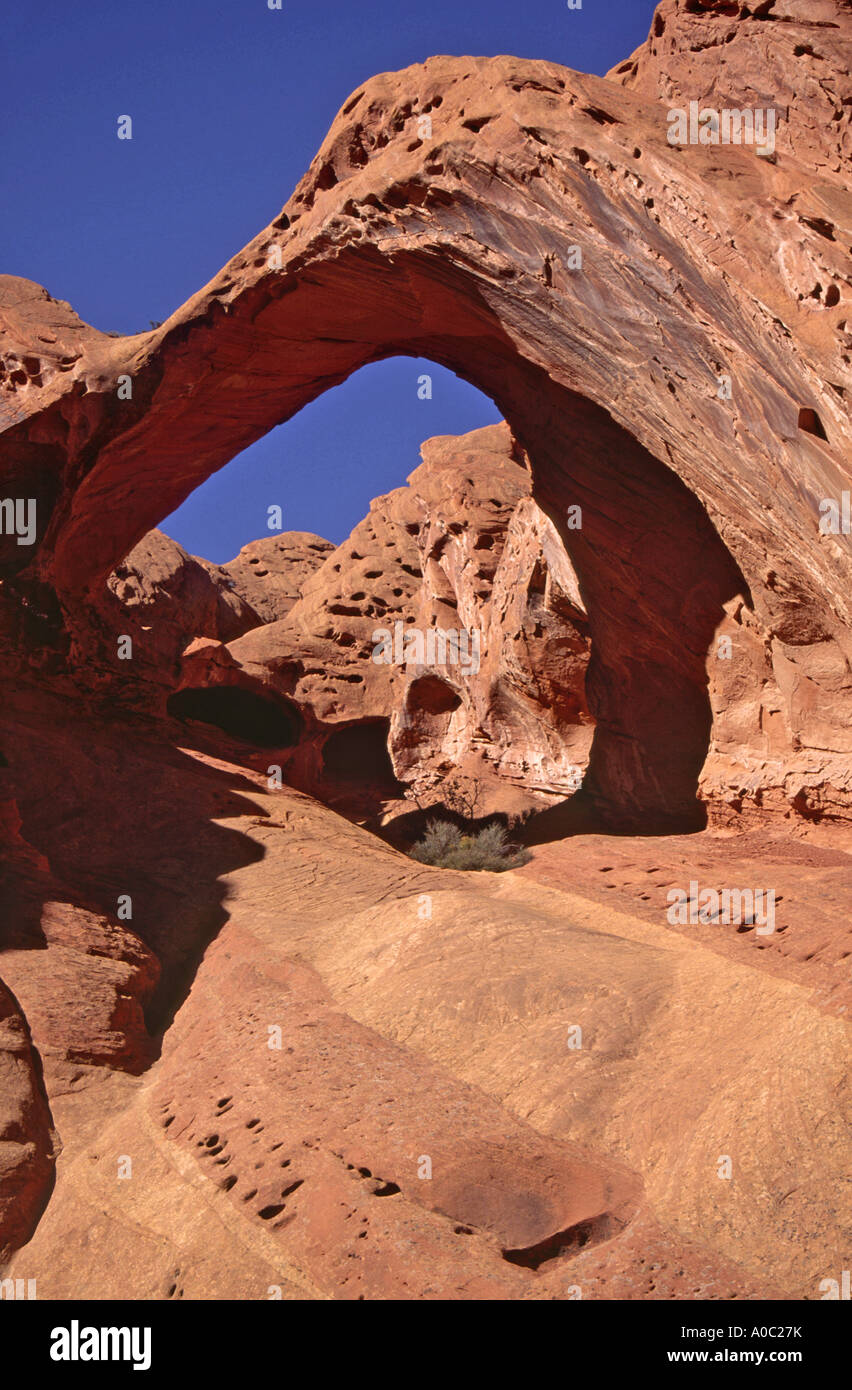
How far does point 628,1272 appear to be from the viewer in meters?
5.16

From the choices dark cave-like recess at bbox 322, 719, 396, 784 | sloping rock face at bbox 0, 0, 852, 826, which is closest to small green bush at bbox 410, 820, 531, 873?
sloping rock face at bbox 0, 0, 852, 826

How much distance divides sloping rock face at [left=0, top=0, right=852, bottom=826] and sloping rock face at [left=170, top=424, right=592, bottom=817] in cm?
275

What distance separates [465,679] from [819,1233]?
641 inches

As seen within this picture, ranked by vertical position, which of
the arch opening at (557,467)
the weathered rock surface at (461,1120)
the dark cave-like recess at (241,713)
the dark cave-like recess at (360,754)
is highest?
the arch opening at (557,467)

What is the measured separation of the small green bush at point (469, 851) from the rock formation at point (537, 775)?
1.38 m

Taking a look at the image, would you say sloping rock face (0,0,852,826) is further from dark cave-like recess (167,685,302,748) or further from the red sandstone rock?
the red sandstone rock

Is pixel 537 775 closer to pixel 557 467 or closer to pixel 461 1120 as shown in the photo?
pixel 557 467

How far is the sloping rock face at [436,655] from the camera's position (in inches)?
717

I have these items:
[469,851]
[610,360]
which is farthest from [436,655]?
[610,360]

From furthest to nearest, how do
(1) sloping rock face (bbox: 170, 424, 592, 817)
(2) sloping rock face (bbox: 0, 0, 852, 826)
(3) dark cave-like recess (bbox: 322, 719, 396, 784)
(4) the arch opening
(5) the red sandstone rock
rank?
1. (5) the red sandstone rock
2. (3) dark cave-like recess (bbox: 322, 719, 396, 784)
3. (1) sloping rock face (bbox: 170, 424, 592, 817)
4. (4) the arch opening
5. (2) sloping rock face (bbox: 0, 0, 852, 826)

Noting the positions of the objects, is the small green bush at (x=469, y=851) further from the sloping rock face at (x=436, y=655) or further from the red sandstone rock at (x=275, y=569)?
the red sandstone rock at (x=275, y=569)

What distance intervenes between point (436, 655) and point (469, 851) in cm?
772

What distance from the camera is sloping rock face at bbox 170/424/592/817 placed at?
59.7 feet

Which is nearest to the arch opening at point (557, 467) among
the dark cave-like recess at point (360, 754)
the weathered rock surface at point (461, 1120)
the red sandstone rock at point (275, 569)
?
the weathered rock surface at point (461, 1120)
